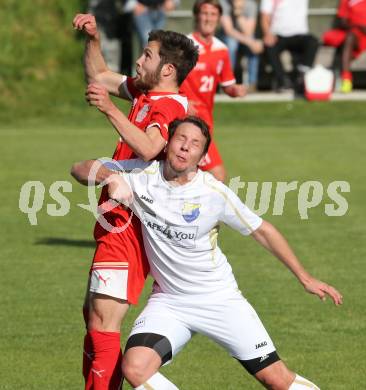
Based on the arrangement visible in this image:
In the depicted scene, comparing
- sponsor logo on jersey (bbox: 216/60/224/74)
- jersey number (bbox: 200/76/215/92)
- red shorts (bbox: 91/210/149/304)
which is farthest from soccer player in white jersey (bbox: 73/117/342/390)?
sponsor logo on jersey (bbox: 216/60/224/74)

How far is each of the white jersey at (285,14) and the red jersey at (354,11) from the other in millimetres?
743

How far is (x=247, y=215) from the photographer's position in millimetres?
6188

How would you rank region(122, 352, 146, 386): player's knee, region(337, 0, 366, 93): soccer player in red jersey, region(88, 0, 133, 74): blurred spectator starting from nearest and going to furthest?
region(122, 352, 146, 386): player's knee
region(337, 0, 366, 93): soccer player in red jersey
region(88, 0, 133, 74): blurred spectator

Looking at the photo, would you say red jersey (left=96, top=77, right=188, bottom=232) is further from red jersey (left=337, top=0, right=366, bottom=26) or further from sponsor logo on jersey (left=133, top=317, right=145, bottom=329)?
red jersey (left=337, top=0, right=366, bottom=26)

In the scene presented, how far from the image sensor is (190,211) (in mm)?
6191

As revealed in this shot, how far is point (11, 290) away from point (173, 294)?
13.3 ft

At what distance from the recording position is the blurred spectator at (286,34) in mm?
22719

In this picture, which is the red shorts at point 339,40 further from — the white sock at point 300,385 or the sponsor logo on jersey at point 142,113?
the white sock at point 300,385

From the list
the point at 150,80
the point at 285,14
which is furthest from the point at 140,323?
the point at 285,14

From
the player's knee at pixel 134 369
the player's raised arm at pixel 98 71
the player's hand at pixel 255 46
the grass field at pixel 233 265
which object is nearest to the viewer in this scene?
the player's knee at pixel 134 369

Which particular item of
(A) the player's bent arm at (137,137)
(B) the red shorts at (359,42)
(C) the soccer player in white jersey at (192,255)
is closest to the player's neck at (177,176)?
(C) the soccer player in white jersey at (192,255)

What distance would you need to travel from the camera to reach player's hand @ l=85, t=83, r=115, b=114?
19.5 ft

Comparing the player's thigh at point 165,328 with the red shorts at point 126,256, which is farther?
the red shorts at point 126,256

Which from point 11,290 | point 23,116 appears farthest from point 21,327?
point 23,116
